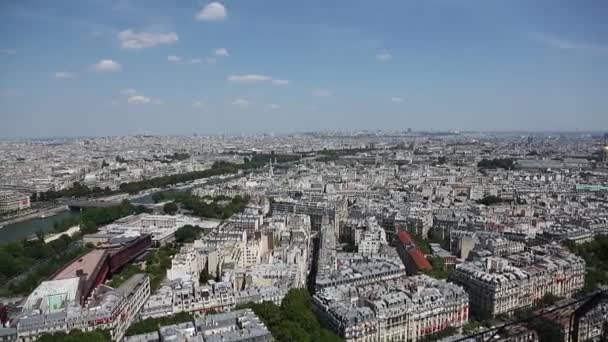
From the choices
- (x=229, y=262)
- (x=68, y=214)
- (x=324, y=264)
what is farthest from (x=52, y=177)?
(x=324, y=264)

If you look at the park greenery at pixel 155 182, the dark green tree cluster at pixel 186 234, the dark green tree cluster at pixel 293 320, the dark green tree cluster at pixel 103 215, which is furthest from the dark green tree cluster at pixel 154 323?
the park greenery at pixel 155 182

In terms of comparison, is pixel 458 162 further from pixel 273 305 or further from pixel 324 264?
pixel 273 305

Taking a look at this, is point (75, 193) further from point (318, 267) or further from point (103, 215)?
point (318, 267)

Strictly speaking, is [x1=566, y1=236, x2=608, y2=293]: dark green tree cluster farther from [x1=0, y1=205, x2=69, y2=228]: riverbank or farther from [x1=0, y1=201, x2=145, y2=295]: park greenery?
[x1=0, y1=205, x2=69, y2=228]: riverbank

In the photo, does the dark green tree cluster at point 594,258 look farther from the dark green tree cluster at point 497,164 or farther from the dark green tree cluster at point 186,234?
the dark green tree cluster at point 497,164

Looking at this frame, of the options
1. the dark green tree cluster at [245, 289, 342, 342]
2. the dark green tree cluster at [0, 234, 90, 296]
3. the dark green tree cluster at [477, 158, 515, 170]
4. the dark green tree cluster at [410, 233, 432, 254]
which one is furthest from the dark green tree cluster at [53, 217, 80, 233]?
the dark green tree cluster at [477, 158, 515, 170]
